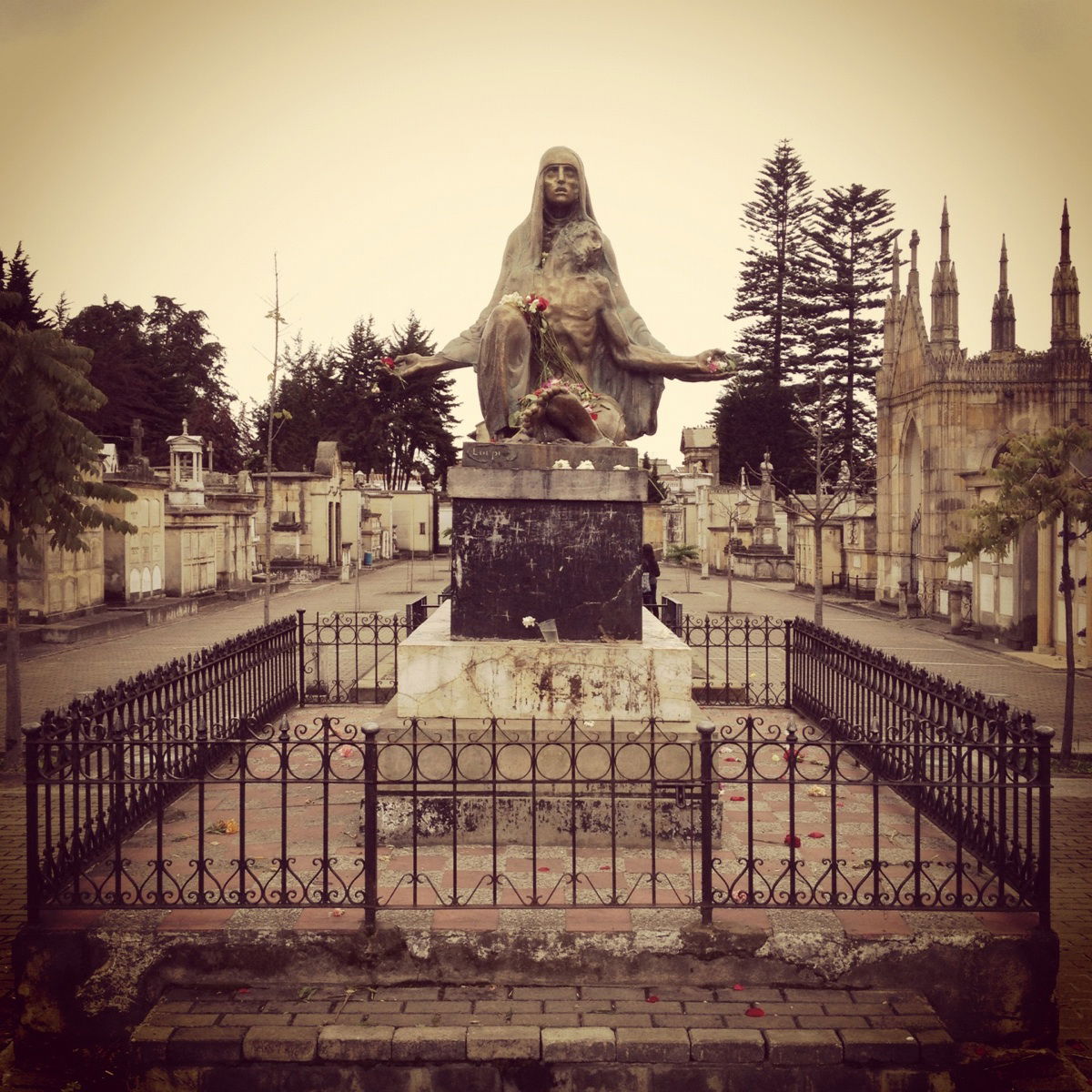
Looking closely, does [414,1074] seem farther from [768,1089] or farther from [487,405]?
[487,405]

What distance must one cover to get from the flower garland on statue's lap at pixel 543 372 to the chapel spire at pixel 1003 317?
2555 centimetres

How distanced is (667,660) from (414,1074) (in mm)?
3068

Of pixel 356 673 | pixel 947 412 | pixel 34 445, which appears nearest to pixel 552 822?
pixel 356 673

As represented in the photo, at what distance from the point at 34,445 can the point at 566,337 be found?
622cm

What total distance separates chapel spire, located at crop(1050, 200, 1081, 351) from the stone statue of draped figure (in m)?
21.1

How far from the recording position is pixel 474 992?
15.9 feet

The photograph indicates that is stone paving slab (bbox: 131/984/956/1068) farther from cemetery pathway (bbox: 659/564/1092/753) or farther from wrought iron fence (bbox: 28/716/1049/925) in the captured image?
cemetery pathway (bbox: 659/564/1092/753)

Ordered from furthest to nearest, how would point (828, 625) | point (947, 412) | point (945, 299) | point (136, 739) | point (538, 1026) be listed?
point (945, 299)
point (947, 412)
point (828, 625)
point (136, 739)
point (538, 1026)

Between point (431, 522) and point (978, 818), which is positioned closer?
point (978, 818)

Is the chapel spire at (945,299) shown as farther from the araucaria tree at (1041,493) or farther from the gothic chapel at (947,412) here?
the araucaria tree at (1041,493)

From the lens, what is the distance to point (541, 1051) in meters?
4.35

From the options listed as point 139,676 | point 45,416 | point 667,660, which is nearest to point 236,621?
point 45,416

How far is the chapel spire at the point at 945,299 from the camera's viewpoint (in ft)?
90.4

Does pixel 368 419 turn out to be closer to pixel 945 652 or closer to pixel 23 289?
pixel 23 289
